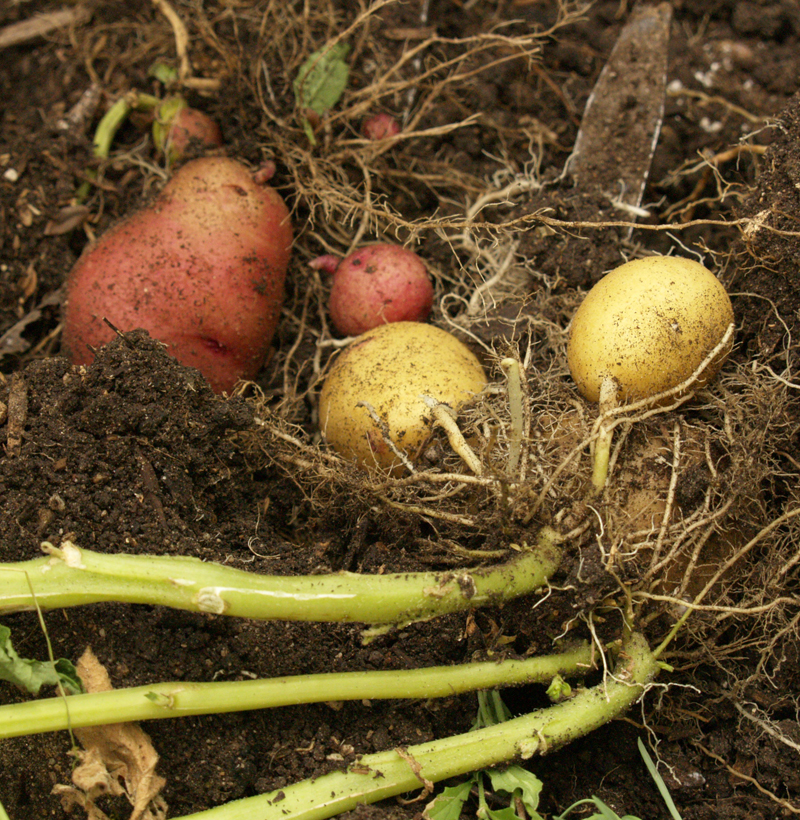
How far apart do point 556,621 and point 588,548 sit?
141 millimetres

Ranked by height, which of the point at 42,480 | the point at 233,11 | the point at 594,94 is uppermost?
the point at 233,11

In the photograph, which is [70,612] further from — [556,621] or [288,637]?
[556,621]

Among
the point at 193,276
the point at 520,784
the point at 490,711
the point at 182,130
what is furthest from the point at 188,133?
the point at 520,784

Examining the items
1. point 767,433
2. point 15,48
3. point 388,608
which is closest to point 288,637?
point 388,608

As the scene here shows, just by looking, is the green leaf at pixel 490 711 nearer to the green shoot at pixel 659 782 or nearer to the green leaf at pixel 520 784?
the green leaf at pixel 520 784

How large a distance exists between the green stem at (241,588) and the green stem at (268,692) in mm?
102

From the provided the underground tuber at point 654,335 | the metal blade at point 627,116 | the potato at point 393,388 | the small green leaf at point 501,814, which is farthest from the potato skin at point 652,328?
the small green leaf at point 501,814

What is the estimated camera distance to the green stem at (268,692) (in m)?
0.95

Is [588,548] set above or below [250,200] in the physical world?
below

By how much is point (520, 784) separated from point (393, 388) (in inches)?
27.0

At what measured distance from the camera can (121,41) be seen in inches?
76.3

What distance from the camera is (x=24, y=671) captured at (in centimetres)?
98

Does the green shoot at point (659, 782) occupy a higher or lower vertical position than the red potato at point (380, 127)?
lower

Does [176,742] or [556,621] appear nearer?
[176,742]
